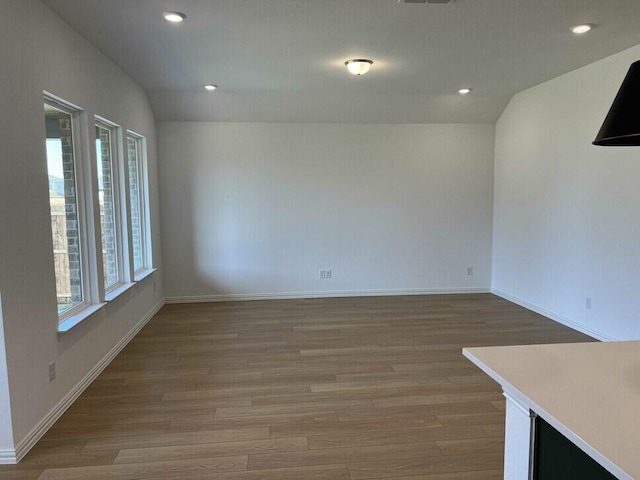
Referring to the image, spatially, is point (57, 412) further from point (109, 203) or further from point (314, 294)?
point (314, 294)

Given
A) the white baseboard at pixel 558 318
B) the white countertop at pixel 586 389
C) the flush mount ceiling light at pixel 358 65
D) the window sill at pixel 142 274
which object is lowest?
the white baseboard at pixel 558 318

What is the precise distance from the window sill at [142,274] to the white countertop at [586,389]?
12.7 ft

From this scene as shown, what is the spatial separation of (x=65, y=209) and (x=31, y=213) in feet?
2.32

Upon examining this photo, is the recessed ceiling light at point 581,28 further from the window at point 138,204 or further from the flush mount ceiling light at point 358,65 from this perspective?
the window at point 138,204

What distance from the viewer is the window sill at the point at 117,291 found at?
145 inches

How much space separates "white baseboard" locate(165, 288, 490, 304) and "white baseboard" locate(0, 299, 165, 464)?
62.3 inches

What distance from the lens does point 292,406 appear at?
2891 millimetres

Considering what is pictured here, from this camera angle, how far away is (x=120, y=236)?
4.16 meters

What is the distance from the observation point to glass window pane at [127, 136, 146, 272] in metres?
4.88

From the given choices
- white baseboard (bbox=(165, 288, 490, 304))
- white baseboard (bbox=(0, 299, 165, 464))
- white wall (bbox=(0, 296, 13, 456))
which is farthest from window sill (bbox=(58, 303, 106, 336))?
white baseboard (bbox=(165, 288, 490, 304))

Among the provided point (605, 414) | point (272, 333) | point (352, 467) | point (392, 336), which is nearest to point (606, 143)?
point (605, 414)

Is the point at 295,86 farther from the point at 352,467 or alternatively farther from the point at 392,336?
the point at 352,467

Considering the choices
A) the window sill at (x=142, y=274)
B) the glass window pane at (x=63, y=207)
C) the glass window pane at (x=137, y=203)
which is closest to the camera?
the glass window pane at (x=63, y=207)

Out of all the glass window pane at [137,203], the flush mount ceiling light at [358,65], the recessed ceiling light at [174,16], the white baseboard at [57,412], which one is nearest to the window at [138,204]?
the glass window pane at [137,203]
